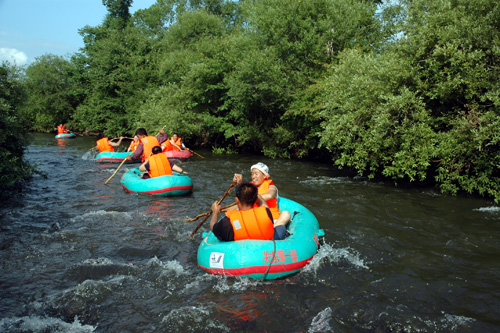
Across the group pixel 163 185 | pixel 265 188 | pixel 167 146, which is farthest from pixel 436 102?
pixel 167 146

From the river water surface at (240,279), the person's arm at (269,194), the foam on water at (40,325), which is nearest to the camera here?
the foam on water at (40,325)

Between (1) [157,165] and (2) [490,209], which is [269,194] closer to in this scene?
(1) [157,165]

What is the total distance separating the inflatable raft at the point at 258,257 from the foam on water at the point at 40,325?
1675 millimetres

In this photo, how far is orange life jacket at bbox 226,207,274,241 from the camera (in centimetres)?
512

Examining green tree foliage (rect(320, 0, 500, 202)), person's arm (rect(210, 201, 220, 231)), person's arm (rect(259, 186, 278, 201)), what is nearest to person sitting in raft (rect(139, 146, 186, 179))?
person's arm (rect(259, 186, 278, 201))

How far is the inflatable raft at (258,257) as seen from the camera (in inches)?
191

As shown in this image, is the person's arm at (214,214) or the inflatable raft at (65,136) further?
the inflatable raft at (65,136)

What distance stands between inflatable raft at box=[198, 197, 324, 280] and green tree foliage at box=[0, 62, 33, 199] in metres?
6.46

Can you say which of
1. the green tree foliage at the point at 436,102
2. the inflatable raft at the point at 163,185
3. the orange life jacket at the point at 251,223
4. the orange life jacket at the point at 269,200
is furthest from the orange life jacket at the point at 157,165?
the orange life jacket at the point at 251,223

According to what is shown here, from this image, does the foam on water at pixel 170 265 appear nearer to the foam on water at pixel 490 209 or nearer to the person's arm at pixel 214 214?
the person's arm at pixel 214 214

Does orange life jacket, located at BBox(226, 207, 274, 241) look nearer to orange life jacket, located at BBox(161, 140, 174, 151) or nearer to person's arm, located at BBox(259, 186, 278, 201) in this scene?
person's arm, located at BBox(259, 186, 278, 201)

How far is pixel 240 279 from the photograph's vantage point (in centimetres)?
491

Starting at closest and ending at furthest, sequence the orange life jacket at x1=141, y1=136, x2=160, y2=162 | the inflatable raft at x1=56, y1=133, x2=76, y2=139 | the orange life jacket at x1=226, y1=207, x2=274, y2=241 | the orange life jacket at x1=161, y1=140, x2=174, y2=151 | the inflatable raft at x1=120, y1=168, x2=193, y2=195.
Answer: the orange life jacket at x1=226, y1=207, x2=274, y2=241 < the inflatable raft at x1=120, y1=168, x2=193, y2=195 < the orange life jacket at x1=141, y1=136, x2=160, y2=162 < the orange life jacket at x1=161, y1=140, x2=174, y2=151 < the inflatable raft at x1=56, y1=133, x2=76, y2=139

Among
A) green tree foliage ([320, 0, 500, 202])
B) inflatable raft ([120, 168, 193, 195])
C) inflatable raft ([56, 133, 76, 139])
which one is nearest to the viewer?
green tree foliage ([320, 0, 500, 202])
